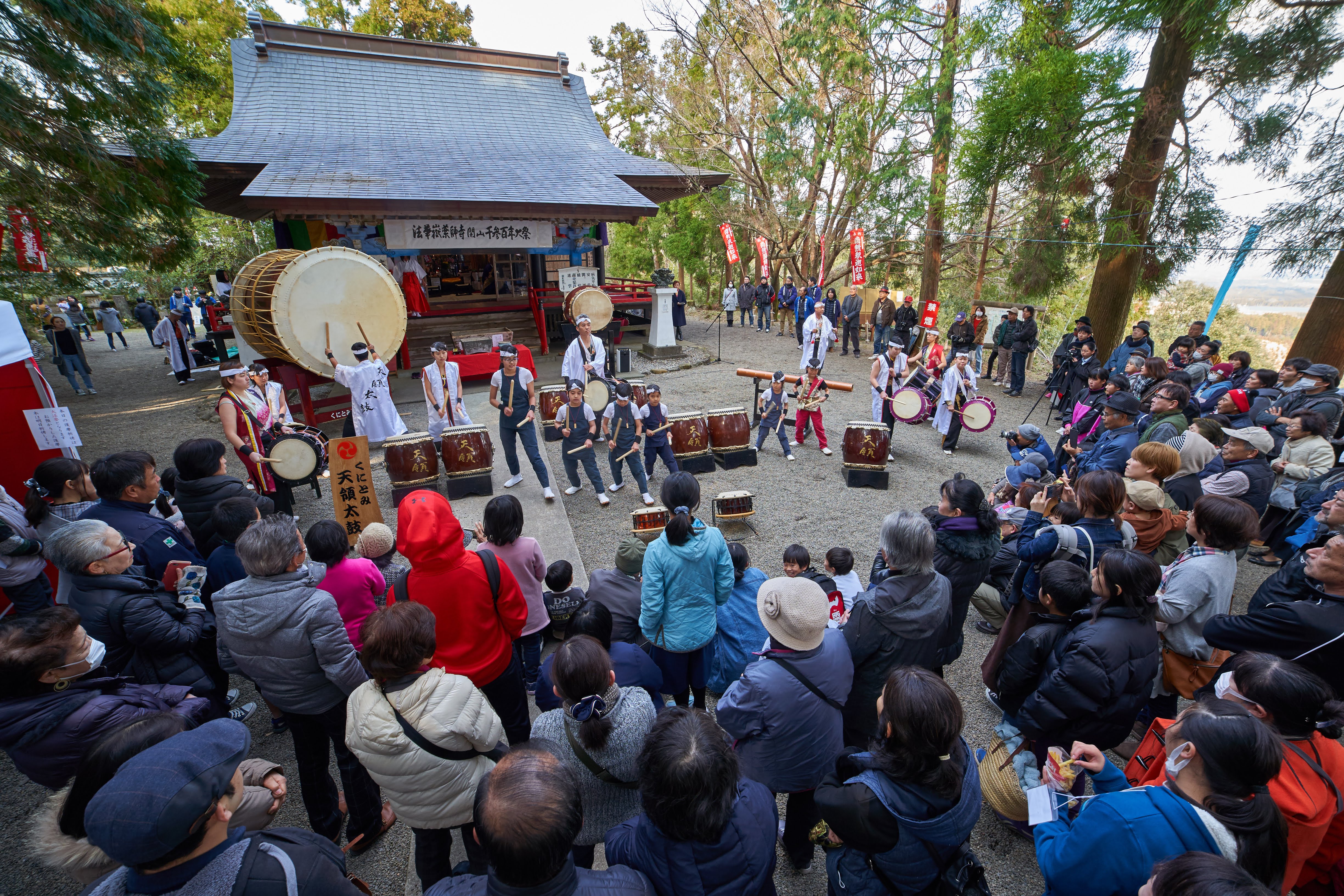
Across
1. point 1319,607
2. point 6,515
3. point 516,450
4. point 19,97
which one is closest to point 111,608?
Answer: point 6,515

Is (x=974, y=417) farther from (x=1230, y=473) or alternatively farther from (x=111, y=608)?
(x=111, y=608)

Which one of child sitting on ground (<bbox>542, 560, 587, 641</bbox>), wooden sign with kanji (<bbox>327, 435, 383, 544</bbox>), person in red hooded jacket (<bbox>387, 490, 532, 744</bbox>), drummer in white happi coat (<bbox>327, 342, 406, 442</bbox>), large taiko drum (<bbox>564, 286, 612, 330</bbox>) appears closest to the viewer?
person in red hooded jacket (<bbox>387, 490, 532, 744</bbox>)

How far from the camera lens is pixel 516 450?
698cm

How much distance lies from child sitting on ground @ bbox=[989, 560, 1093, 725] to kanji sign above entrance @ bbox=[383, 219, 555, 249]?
36.4ft

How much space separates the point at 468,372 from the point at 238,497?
24.7 ft

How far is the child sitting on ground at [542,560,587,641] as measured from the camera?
3.33 m

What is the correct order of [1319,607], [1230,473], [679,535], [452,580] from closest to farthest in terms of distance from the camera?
[1319,607] < [452,580] < [679,535] < [1230,473]

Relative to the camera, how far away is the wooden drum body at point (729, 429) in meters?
7.36

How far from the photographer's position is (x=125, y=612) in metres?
2.48

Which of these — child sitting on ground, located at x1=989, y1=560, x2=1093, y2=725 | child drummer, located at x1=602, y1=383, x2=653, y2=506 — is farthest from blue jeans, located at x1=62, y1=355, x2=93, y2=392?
child sitting on ground, located at x1=989, y1=560, x2=1093, y2=725

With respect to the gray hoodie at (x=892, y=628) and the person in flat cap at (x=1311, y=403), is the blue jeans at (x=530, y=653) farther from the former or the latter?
the person in flat cap at (x=1311, y=403)

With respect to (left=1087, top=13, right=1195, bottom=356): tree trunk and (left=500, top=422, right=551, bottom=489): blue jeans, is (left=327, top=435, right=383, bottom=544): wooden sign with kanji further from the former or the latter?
(left=1087, top=13, right=1195, bottom=356): tree trunk

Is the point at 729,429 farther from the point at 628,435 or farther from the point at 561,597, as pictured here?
the point at 561,597

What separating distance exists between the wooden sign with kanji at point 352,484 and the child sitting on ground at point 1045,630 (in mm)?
4992
